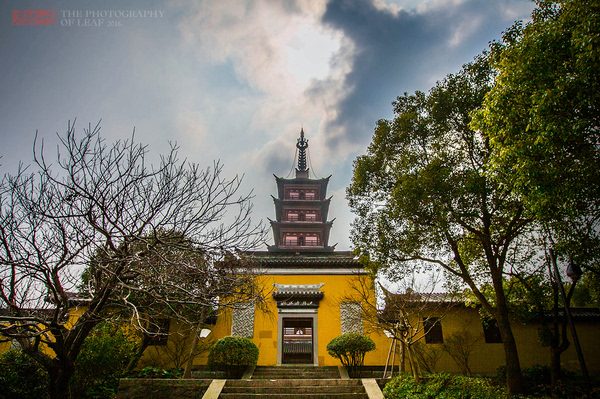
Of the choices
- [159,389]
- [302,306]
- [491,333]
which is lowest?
[159,389]

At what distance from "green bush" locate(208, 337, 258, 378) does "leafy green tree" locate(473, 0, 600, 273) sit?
7810 mm

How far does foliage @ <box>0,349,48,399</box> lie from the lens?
6094 millimetres

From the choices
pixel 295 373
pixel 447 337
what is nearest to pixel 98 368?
pixel 295 373

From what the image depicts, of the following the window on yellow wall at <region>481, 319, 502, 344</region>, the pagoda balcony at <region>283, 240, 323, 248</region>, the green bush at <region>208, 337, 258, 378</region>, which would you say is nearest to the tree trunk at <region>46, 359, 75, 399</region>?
the green bush at <region>208, 337, 258, 378</region>

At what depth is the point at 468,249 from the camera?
8.38 metres

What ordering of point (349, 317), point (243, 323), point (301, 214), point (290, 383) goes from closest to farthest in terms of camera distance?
point (290, 383)
point (349, 317)
point (243, 323)
point (301, 214)

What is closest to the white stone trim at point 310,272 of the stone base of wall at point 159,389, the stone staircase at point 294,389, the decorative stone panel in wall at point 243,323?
the decorative stone panel in wall at point 243,323

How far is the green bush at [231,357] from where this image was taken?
9.16m

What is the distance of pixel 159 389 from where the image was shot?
6383 mm

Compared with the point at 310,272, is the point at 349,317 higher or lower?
lower

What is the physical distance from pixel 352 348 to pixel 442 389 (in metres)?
3.70

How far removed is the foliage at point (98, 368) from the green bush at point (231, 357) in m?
2.42

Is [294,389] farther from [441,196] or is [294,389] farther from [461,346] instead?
[461,346]

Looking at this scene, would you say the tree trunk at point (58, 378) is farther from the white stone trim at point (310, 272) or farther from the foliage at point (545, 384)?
the white stone trim at point (310, 272)
